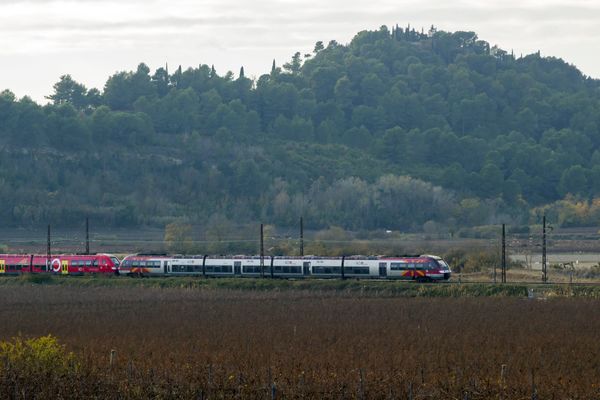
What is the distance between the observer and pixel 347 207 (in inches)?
6895

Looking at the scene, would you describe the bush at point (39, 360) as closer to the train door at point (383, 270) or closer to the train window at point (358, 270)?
the train door at point (383, 270)

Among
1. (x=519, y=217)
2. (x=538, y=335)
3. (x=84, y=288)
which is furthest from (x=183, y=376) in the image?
(x=519, y=217)

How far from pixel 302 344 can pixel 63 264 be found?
151 ft

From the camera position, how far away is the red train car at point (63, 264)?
9794 centimetres

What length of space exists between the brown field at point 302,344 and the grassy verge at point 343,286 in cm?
201

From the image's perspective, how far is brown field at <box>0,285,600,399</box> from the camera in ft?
141

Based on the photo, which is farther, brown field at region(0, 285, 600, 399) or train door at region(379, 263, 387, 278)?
train door at region(379, 263, 387, 278)

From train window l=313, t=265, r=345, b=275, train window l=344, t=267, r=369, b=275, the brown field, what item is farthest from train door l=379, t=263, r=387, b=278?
the brown field

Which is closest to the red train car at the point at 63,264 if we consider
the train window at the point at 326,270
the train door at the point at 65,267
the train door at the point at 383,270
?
the train door at the point at 65,267

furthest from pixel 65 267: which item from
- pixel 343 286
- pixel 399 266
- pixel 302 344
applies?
pixel 302 344

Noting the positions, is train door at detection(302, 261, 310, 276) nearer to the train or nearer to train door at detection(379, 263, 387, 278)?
the train

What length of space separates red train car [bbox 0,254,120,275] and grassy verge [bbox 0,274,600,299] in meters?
1.31

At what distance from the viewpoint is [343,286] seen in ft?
281

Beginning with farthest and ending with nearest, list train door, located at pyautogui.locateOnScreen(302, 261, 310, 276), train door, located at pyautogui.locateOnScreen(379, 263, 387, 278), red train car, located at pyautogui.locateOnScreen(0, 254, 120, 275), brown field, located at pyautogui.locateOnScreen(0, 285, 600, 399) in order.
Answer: red train car, located at pyautogui.locateOnScreen(0, 254, 120, 275)
train door, located at pyautogui.locateOnScreen(302, 261, 310, 276)
train door, located at pyautogui.locateOnScreen(379, 263, 387, 278)
brown field, located at pyautogui.locateOnScreen(0, 285, 600, 399)
